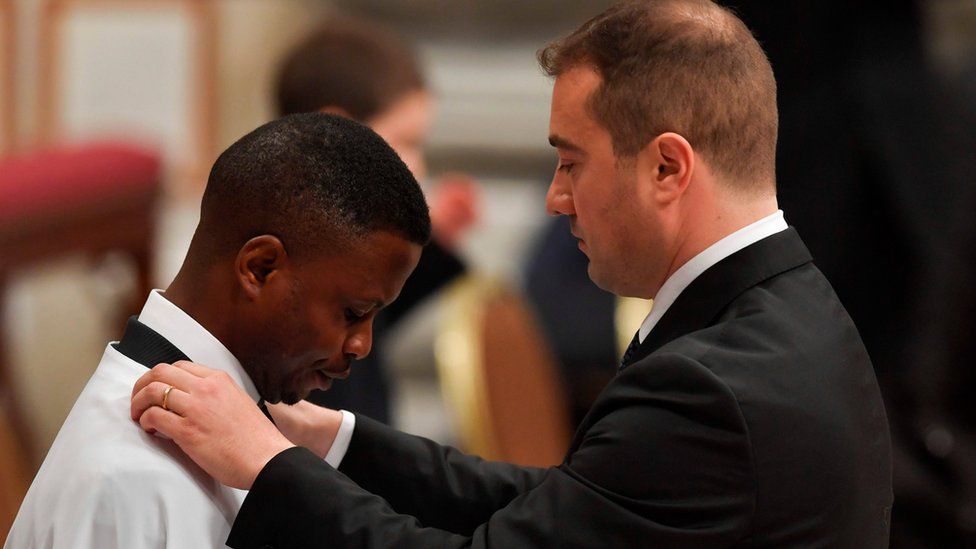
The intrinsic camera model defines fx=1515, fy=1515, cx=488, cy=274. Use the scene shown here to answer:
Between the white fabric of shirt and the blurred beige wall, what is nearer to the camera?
the white fabric of shirt

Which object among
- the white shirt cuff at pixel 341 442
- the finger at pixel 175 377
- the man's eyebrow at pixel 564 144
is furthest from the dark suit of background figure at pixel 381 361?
the finger at pixel 175 377

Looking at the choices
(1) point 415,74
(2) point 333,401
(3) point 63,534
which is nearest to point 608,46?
(3) point 63,534

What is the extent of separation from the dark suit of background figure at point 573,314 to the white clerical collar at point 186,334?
2393 mm

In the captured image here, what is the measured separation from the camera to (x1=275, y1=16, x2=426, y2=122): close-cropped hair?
2865 millimetres

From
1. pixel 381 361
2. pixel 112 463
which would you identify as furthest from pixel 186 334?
pixel 381 361

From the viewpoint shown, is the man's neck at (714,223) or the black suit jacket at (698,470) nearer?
the black suit jacket at (698,470)

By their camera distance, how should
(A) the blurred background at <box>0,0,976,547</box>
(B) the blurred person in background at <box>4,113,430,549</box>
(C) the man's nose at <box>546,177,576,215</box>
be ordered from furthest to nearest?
(A) the blurred background at <box>0,0,976,547</box>
(C) the man's nose at <box>546,177,576,215</box>
(B) the blurred person in background at <box>4,113,430,549</box>

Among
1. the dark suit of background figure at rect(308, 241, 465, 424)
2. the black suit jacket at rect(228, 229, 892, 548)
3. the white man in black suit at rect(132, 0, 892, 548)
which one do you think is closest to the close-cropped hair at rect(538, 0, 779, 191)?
the white man in black suit at rect(132, 0, 892, 548)

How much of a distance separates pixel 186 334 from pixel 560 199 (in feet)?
1.61

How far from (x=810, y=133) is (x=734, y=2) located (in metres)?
0.44

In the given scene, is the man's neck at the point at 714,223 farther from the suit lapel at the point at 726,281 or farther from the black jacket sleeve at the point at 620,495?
the black jacket sleeve at the point at 620,495

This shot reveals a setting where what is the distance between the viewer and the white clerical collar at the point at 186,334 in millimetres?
1647

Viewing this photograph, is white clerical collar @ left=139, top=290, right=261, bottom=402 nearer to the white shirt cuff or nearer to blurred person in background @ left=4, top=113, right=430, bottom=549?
blurred person in background @ left=4, top=113, right=430, bottom=549

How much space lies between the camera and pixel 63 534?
1507 millimetres
